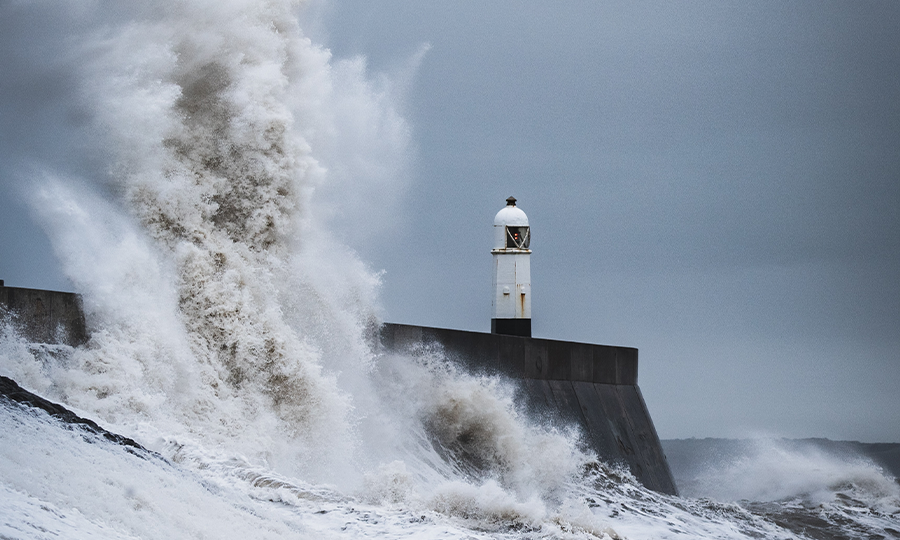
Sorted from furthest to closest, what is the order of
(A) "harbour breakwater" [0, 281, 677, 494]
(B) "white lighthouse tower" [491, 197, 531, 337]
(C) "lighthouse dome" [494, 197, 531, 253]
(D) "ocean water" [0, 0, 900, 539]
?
1. (C) "lighthouse dome" [494, 197, 531, 253]
2. (B) "white lighthouse tower" [491, 197, 531, 337]
3. (A) "harbour breakwater" [0, 281, 677, 494]
4. (D) "ocean water" [0, 0, 900, 539]

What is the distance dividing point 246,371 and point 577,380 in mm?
4937

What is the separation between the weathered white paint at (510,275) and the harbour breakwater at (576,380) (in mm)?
957

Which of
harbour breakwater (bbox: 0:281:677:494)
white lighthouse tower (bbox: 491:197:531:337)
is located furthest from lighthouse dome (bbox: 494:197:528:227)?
harbour breakwater (bbox: 0:281:677:494)

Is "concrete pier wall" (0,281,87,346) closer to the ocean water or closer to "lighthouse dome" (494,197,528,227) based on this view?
the ocean water

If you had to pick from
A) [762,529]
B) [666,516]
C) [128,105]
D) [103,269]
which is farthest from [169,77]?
[762,529]

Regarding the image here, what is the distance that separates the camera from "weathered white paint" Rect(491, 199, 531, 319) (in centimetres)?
1208

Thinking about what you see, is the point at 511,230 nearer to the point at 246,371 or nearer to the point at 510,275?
the point at 510,275

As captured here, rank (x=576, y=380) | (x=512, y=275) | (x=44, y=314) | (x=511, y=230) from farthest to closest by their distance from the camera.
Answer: (x=511, y=230) → (x=512, y=275) → (x=576, y=380) → (x=44, y=314)

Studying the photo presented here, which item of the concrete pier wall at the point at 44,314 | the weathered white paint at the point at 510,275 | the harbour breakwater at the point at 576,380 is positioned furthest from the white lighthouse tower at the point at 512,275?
the concrete pier wall at the point at 44,314

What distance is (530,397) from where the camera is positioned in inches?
398

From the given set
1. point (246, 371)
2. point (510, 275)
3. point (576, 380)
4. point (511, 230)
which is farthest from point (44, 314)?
point (511, 230)

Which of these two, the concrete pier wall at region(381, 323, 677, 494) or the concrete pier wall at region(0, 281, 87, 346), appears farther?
the concrete pier wall at region(381, 323, 677, 494)

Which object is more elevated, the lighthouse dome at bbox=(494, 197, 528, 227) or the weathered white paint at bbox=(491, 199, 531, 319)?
the lighthouse dome at bbox=(494, 197, 528, 227)

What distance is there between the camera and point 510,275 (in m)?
12.1
